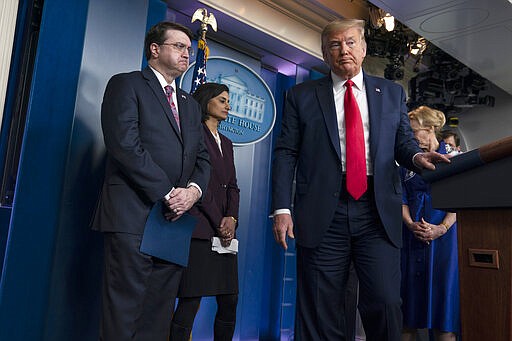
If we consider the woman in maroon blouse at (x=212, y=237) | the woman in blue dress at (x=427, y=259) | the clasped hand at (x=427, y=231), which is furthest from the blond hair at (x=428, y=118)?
the woman in maroon blouse at (x=212, y=237)

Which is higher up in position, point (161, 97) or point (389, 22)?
point (389, 22)

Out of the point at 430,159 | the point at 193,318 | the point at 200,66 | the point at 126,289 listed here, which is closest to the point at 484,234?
the point at 430,159

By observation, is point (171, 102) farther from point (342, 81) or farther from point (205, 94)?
point (342, 81)

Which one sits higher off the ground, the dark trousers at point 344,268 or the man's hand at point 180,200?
the man's hand at point 180,200

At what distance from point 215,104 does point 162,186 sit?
37.2 inches

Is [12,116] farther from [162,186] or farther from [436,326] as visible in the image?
[436,326]

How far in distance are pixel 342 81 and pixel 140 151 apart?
2.74ft

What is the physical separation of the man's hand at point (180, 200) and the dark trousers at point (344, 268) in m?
0.60

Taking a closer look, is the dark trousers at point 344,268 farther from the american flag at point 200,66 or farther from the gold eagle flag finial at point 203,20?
the gold eagle flag finial at point 203,20

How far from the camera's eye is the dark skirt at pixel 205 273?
7.43 feet

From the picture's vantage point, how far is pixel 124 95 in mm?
1936

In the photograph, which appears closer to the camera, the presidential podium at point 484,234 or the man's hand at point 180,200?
the presidential podium at point 484,234

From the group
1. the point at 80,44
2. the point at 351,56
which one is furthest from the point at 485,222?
the point at 80,44

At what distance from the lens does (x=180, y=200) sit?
1930mm
